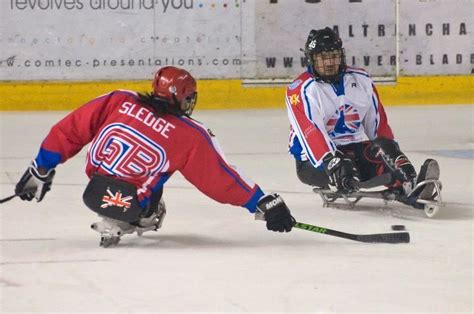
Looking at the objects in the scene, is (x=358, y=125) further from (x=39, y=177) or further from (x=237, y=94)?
(x=237, y=94)

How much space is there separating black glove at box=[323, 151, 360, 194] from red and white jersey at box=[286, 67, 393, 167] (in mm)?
45

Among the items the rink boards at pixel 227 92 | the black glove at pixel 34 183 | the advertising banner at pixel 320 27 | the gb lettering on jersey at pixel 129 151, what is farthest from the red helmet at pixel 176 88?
the advertising banner at pixel 320 27

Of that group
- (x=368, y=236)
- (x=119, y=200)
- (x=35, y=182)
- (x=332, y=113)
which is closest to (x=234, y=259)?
(x=119, y=200)

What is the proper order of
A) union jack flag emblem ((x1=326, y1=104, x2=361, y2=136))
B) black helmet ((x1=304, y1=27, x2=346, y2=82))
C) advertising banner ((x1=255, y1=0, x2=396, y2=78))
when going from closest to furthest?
black helmet ((x1=304, y1=27, x2=346, y2=82)), union jack flag emblem ((x1=326, y1=104, x2=361, y2=136)), advertising banner ((x1=255, y1=0, x2=396, y2=78))

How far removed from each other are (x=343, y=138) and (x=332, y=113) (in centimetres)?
15

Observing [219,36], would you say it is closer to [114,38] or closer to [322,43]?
[114,38]

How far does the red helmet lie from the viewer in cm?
437

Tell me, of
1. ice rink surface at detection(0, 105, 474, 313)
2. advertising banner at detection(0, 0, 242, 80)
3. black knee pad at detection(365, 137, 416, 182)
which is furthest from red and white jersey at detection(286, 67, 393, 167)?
advertising banner at detection(0, 0, 242, 80)

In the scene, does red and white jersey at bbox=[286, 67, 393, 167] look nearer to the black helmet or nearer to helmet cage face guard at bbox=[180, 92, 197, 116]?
the black helmet

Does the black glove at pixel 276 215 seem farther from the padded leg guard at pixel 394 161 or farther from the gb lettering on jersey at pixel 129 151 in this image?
the padded leg guard at pixel 394 161

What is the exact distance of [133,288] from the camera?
3686 millimetres

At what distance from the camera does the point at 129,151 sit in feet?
14.2

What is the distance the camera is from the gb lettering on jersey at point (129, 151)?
14.2ft

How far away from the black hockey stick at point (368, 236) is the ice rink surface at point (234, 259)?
0.03m
